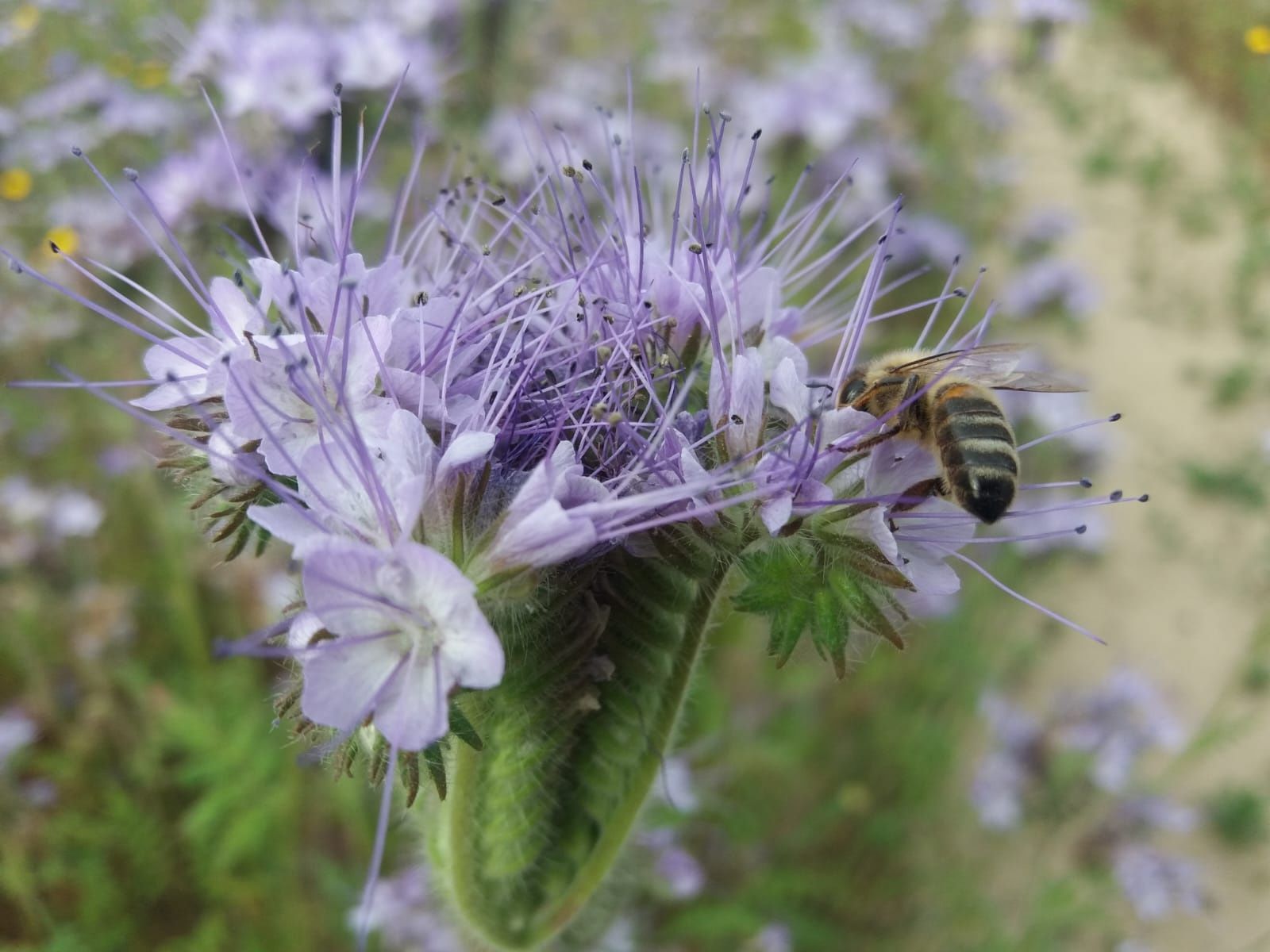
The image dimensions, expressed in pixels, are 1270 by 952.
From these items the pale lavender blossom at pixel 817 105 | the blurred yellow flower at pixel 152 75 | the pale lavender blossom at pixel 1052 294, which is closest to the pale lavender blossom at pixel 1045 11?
the pale lavender blossom at pixel 817 105

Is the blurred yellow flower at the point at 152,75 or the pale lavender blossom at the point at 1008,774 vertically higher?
the blurred yellow flower at the point at 152,75

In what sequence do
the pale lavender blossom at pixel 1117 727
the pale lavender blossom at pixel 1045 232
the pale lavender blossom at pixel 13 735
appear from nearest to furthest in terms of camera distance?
1. the pale lavender blossom at pixel 13 735
2. the pale lavender blossom at pixel 1117 727
3. the pale lavender blossom at pixel 1045 232

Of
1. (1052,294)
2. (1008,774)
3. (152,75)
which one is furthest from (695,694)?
(1052,294)

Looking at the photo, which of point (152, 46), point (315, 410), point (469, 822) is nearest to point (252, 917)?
point (469, 822)

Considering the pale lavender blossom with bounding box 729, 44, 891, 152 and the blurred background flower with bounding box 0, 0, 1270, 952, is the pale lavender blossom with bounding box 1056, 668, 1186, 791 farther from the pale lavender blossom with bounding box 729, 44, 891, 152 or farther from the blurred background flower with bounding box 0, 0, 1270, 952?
the pale lavender blossom with bounding box 729, 44, 891, 152

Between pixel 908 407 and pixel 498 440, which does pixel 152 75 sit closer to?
pixel 498 440

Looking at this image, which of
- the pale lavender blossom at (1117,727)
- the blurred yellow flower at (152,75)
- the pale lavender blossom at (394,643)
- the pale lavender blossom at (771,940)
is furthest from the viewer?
the blurred yellow flower at (152,75)

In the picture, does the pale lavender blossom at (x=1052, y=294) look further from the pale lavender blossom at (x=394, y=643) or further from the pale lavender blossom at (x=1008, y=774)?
the pale lavender blossom at (x=394, y=643)
